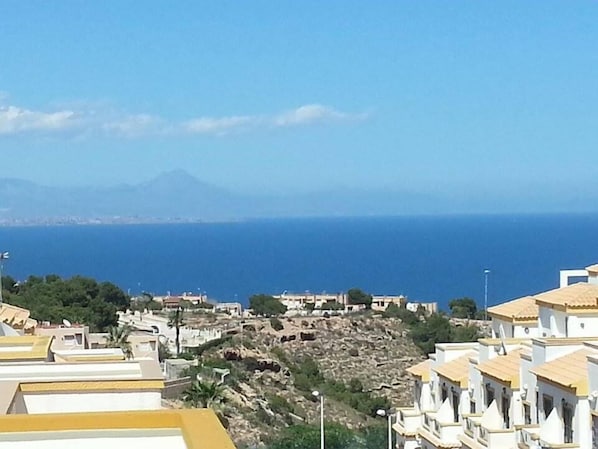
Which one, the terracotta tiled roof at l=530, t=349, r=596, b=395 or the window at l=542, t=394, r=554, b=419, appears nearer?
the terracotta tiled roof at l=530, t=349, r=596, b=395

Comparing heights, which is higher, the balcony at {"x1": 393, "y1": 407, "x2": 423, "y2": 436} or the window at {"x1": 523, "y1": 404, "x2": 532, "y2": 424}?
the window at {"x1": 523, "y1": 404, "x2": 532, "y2": 424}

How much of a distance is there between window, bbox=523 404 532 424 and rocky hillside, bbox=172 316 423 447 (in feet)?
76.1

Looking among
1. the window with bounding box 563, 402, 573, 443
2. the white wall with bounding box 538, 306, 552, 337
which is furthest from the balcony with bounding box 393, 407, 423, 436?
the window with bounding box 563, 402, 573, 443

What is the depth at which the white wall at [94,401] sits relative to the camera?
1287 cm

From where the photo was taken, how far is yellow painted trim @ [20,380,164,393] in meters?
12.9

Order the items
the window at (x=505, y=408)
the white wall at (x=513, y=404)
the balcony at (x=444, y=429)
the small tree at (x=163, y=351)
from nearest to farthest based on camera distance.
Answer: the white wall at (x=513, y=404) < the window at (x=505, y=408) < the balcony at (x=444, y=429) < the small tree at (x=163, y=351)

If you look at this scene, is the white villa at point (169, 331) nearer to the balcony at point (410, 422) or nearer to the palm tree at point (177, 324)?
the palm tree at point (177, 324)

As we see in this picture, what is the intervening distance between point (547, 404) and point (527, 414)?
920 mm

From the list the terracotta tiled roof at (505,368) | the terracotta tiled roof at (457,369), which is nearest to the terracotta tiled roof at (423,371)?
the terracotta tiled roof at (457,369)

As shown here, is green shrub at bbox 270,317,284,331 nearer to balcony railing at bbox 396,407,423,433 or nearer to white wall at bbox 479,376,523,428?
balcony railing at bbox 396,407,423,433

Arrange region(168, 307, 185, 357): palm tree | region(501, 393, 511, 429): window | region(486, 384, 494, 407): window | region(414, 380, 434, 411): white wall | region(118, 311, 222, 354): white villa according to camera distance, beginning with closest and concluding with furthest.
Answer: region(501, 393, 511, 429): window < region(486, 384, 494, 407): window < region(414, 380, 434, 411): white wall < region(168, 307, 185, 357): palm tree < region(118, 311, 222, 354): white villa

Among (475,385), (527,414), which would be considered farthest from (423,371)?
(527,414)

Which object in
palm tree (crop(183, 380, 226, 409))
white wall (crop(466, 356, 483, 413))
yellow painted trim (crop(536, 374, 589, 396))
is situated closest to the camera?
yellow painted trim (crop(536, 374, 589, 396))

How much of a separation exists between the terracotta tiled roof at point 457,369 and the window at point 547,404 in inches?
138
